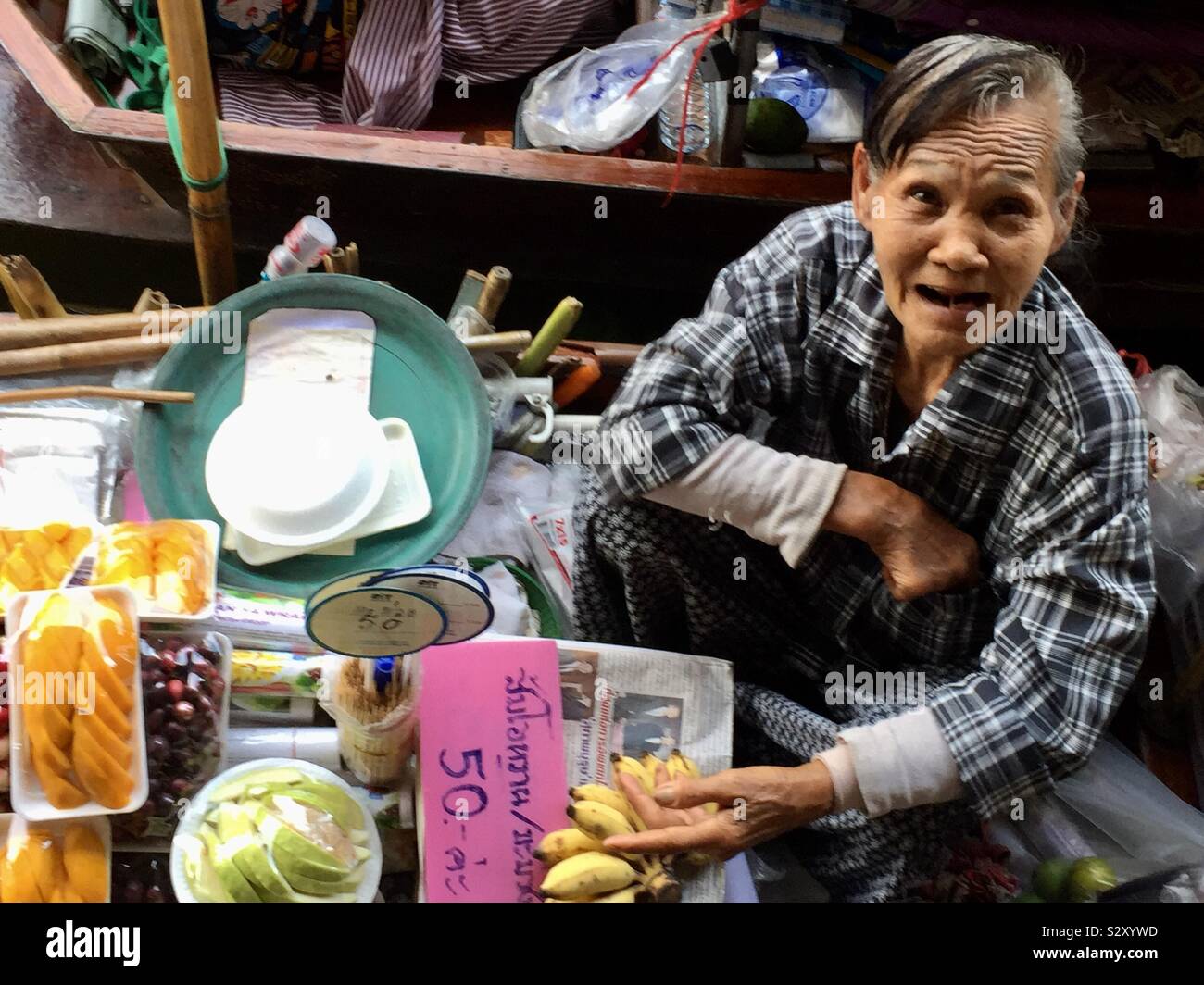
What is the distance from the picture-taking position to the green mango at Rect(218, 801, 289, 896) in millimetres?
1219

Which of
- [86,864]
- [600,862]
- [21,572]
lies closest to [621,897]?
[600,862]

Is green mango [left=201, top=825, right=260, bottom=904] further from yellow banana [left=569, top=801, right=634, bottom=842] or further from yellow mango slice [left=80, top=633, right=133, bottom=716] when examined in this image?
yellow banana [left=569, top=801, right=634, bottom=842]

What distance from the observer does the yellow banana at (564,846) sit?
1.35 meters

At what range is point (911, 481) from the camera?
57.5 inches

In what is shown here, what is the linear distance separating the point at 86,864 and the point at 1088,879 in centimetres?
134

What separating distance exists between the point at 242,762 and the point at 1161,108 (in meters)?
1.96

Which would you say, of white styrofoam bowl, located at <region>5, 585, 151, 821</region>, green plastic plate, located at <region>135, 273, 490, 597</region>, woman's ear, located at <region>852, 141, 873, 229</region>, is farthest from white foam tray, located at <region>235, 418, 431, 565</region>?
woman's ear, located at <region>852, 141, 873, 229</region>

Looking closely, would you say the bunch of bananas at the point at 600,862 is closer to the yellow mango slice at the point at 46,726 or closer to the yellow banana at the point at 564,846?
the yellow banana at the point at 564,846

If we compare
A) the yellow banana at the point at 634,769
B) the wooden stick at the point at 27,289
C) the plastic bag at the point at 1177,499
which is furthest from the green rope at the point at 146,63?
the plastic bag at the point at 1177,499

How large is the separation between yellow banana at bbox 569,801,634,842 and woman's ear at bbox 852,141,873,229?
77cm

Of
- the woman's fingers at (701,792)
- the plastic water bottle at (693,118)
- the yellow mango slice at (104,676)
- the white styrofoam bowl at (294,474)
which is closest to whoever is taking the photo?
the yellow mango slice at (104,676)

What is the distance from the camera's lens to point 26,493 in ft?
5.32

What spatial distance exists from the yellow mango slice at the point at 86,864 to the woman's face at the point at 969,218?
43.4 inches
